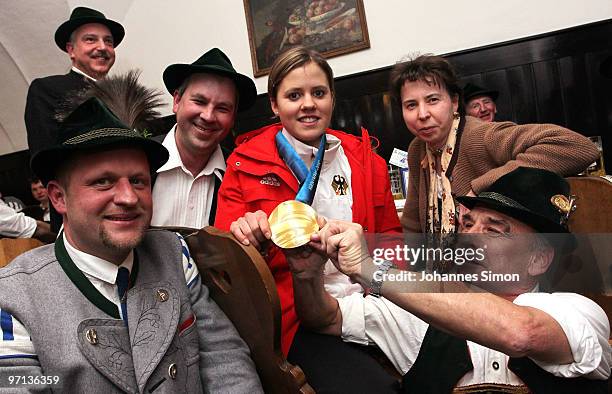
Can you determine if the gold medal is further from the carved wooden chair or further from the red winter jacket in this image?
the carved wooden chair

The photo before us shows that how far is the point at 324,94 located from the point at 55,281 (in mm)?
1102

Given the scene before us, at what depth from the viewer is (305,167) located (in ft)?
5.70

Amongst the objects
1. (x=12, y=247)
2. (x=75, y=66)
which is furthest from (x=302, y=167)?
(x=12, y=247)

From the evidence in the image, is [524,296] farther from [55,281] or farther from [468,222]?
[55,281]

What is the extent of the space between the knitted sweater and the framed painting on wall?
2.73 metres

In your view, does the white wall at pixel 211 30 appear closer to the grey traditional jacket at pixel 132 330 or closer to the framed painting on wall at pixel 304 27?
the framed painting on wall at pixel 304 27

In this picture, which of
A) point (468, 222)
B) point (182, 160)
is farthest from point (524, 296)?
point (182, 160)

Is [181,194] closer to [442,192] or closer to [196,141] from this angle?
[196,141]

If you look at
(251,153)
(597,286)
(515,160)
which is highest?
(251,153)

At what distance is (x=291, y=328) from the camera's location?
1.55 meters

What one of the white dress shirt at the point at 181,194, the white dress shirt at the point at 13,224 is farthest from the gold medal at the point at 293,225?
the white dress shirt at the point at 13,224

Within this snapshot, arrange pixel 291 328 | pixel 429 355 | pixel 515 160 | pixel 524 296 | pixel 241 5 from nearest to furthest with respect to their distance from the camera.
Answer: pixel 524 296 < pixel 429 355 < pixel 291 328 < pixel 515 160 < pixel 241 5

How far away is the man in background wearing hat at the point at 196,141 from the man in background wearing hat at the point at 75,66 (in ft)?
3.87

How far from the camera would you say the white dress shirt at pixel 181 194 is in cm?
202
